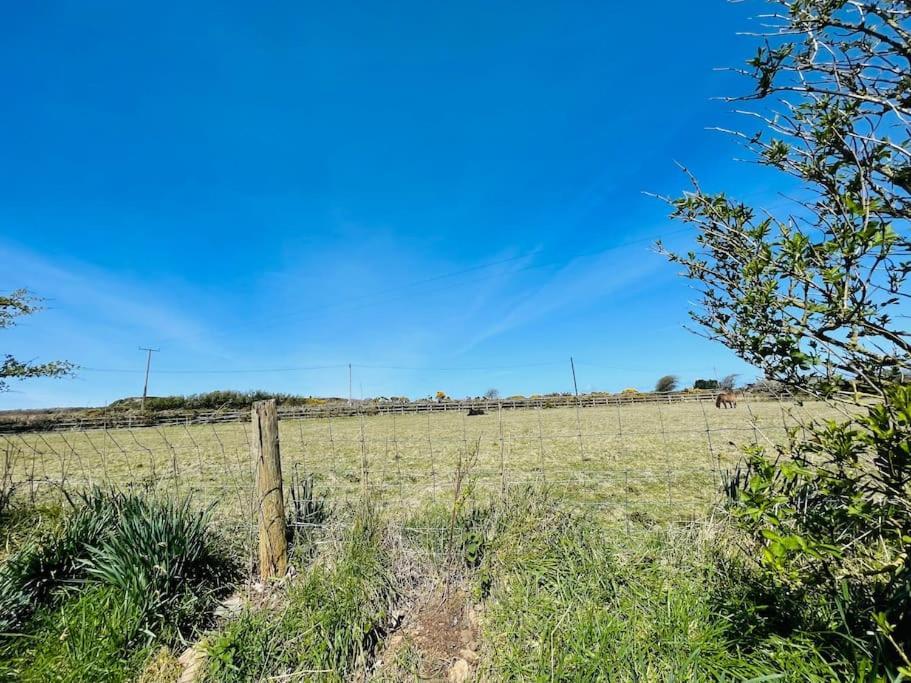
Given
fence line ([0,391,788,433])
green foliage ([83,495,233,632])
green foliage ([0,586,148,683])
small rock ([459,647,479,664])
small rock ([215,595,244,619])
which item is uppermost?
fence line ([0,391,788,433])

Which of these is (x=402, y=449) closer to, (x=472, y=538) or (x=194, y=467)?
(x=194, y=467)

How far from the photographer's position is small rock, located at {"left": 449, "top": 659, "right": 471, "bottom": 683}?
7.87ft

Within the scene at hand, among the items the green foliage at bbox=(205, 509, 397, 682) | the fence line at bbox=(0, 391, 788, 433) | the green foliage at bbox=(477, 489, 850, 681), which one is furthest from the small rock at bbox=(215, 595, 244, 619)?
the fence line at bbox=(0, 391, 788, 433)

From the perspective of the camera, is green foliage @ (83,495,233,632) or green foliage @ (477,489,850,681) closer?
green foliage @ (477,489,850,681)

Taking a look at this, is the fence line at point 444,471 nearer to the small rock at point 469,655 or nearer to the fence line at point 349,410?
the small rock at point 469,655

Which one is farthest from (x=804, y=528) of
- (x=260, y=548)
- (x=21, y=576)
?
Result: (x=21, y=576)

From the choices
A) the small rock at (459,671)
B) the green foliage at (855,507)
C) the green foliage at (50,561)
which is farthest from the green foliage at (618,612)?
the green foliage at (50,561)

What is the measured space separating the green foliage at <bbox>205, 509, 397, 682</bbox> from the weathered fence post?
0.44 meters

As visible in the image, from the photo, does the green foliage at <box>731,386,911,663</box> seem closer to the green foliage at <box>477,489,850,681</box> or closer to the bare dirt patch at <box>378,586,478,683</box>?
the green foliage at <box>477,489,850,681</box>

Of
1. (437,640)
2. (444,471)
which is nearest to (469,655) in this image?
(437,640)

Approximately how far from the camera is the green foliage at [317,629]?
2377mm

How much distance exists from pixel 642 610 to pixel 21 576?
4.18 meters

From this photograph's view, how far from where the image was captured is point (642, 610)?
2.55m

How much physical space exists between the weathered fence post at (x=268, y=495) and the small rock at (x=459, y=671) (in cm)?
166
